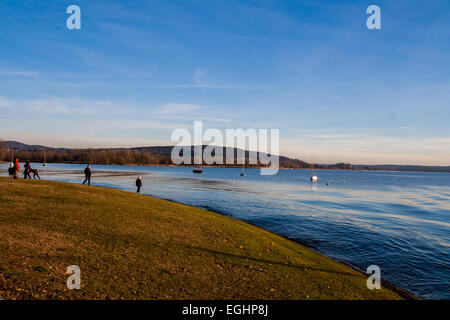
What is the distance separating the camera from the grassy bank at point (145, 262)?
6227 millimetres

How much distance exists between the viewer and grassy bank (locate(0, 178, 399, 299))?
20.4 feet

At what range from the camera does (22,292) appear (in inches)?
214

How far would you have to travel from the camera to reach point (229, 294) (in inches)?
260

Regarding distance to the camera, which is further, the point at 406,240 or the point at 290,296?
the point at 406,240

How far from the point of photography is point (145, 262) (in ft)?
26.0
